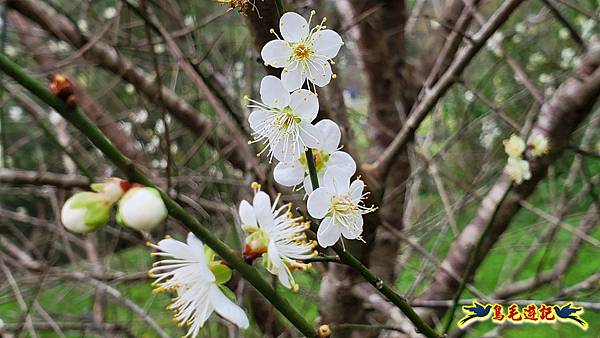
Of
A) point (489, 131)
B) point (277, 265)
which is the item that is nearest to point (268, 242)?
point (277, 265)

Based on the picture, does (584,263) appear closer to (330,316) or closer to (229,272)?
(330,316)

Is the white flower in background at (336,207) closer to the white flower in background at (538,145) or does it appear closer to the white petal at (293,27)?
the white petal at (293,27)

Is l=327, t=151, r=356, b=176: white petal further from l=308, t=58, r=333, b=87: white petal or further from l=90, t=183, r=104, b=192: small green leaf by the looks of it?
l=90, t=183, r=104, b=192: small green leaf

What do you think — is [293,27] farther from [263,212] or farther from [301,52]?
[263,212]

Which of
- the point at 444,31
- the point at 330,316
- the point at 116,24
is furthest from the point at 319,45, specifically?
the point at 444,31

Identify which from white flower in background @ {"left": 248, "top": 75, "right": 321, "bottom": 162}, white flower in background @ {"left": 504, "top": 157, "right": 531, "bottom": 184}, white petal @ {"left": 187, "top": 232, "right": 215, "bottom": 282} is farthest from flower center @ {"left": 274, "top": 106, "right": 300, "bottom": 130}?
white flower in background @ {"left": 504, "top": 157, "right": 531, "bottom": 184}

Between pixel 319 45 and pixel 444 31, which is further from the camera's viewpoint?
pixel 444 31
